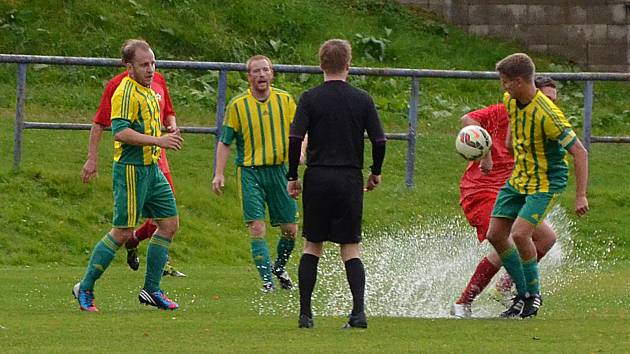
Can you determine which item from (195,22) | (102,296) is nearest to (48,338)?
(102,296)

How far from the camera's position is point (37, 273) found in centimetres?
1416

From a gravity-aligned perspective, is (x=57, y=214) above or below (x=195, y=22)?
below

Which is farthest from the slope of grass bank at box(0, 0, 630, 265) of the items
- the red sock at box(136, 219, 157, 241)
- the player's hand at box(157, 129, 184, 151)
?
the player's hand at box(157, 129, 184, 151)

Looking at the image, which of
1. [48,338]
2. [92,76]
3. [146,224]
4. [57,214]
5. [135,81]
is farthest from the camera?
[92,76]

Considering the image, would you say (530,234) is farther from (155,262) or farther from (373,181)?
(155,262)

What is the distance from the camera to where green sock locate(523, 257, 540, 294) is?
10617mm

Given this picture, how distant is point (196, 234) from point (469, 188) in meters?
5.53

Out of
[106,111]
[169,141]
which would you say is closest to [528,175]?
[169,141]

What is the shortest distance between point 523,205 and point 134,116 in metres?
2.75

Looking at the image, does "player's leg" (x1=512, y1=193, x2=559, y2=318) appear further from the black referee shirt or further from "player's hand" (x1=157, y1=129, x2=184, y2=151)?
"player's hand" (x1=157, y1=129, x2=184, y2=151)

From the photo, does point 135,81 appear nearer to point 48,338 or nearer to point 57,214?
point 48,338

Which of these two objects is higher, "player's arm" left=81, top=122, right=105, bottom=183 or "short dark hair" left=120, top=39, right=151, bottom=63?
"short dark hair" left=120, top=39, right=151, bottom=63

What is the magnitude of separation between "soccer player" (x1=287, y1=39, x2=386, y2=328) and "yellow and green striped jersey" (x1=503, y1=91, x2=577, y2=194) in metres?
1.13

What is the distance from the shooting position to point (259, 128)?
41.9ft
